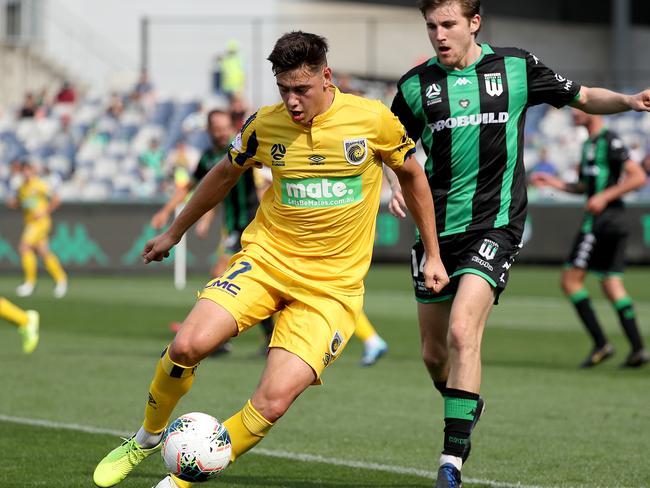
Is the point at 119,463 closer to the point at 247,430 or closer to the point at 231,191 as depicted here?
the point at 247,430

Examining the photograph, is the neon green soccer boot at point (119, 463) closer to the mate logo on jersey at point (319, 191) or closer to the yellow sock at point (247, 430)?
the yellow sock at point (247, 430)

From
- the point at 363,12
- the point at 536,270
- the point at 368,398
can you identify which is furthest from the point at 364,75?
the point at 368,398

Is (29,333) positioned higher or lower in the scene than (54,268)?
higher

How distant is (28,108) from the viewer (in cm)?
3353

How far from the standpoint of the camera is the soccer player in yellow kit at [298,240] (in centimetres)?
580

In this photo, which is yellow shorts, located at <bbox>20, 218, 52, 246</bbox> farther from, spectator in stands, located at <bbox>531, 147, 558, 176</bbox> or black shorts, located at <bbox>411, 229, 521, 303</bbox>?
black shorts, located at <bbox>411, 229, 521, 303</bbox>

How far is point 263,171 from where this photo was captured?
12406mm

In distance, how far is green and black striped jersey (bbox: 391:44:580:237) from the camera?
21.9ft

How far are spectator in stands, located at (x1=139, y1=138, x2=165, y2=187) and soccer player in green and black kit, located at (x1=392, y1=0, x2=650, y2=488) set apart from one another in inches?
906

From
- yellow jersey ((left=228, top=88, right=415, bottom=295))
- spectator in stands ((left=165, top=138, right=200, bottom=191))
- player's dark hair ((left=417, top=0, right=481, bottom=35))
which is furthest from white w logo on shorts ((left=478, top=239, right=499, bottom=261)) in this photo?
spectator in stands ((left=165, top=138, right=200, bottom=191))

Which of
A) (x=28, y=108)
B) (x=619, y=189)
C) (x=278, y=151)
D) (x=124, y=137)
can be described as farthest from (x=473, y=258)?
(x=28, y=108)

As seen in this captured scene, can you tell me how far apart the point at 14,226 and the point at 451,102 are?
67.8 feet

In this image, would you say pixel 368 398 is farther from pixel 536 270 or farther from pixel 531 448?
pixel 536 270

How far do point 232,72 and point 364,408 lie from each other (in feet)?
74.9
